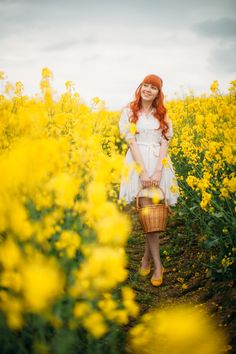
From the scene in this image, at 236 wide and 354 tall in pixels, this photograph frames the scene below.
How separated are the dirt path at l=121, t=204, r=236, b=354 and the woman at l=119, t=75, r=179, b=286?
Result: 0.14 metres

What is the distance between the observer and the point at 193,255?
3662 millimetres

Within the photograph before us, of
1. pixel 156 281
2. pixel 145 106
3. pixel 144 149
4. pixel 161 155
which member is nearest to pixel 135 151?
pixel 144 149

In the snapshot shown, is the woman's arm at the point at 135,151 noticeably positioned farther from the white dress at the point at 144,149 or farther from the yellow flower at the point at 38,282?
the yellow flower at the point at 38,282

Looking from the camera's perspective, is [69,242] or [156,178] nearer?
[69,242]

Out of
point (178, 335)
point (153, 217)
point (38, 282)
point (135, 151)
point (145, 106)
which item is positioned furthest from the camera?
point (145, 106)

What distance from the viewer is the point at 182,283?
322 cm

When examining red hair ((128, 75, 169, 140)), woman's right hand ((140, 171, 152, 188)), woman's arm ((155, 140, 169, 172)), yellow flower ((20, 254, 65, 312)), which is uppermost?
red hair ((128, 75, 169, 140))

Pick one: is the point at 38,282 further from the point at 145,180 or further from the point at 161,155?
the point at 161,155

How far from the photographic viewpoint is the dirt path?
2.54 metres

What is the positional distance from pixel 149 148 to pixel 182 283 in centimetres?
129

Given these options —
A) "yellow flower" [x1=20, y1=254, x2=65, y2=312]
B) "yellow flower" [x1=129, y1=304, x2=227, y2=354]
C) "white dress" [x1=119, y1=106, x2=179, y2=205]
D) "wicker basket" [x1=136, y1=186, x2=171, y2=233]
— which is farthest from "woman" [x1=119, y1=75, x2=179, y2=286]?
"yellow flower" [x1=20, y1=254, x2=65, y2=312]

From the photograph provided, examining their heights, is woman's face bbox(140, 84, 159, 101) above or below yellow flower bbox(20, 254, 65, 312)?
above

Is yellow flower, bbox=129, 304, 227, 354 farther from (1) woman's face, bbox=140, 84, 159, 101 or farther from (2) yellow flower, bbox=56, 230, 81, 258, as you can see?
(1) woman's face, bbox=140, 84, 159, 101

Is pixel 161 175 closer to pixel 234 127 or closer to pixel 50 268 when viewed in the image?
pixel 234 127
